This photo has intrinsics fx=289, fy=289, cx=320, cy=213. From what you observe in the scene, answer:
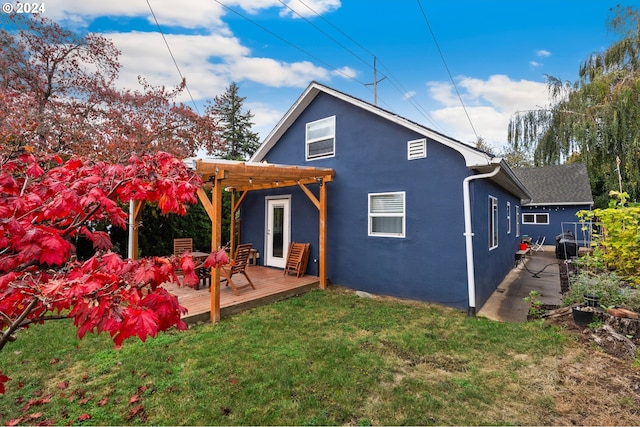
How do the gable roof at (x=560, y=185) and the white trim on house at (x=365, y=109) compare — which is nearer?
the white trim on house at (x=365, y=109)

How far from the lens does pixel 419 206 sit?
20.0ft

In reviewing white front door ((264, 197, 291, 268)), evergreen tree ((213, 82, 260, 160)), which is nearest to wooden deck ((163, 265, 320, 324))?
white front door ((264, 197, 291, 268))

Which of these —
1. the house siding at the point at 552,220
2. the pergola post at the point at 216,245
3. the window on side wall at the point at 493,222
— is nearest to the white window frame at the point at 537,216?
the house siding at the point at 552,220

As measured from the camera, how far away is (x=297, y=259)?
7746mm

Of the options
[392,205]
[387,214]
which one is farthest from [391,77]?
[387,214]

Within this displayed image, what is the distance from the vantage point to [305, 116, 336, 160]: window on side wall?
7.71 metres

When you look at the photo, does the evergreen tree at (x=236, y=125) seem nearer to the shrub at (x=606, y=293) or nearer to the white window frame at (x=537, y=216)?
the white window frame at (x=537, y=216)

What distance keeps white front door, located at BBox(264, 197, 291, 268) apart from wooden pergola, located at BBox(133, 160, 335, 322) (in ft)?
2.06

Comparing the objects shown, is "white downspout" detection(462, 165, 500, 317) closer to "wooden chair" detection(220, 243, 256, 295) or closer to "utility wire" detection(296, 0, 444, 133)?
"wooden chair" detection(220, 243, 256, 295)

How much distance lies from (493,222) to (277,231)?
5.97 meters

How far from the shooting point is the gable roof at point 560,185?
55.0 feet

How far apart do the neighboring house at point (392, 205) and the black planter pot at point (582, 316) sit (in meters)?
1.44

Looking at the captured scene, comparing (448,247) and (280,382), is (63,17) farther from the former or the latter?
(448,247)

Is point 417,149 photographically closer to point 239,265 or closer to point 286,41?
point 239,265
